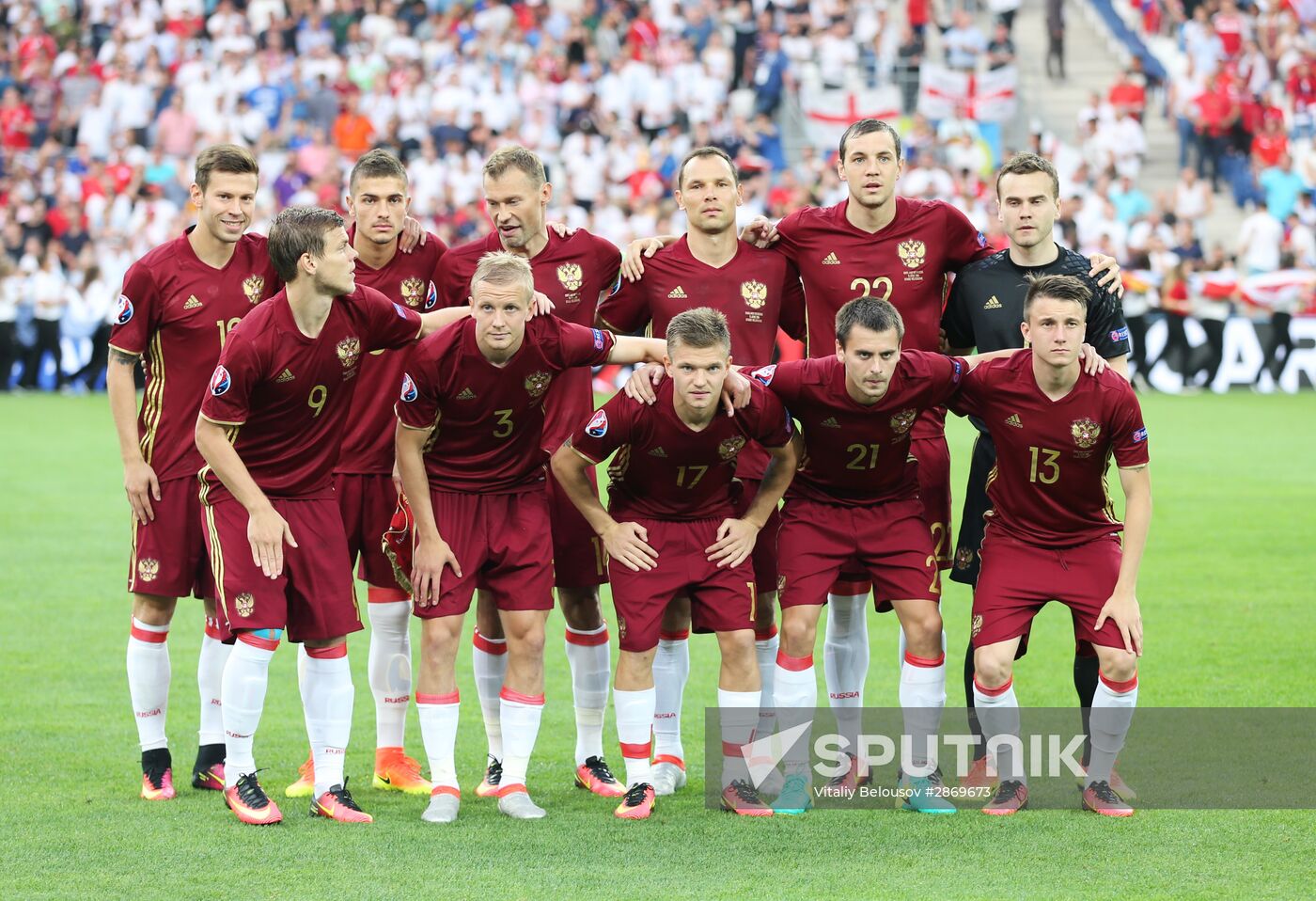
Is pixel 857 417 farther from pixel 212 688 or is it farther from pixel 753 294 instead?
pixel 212 688

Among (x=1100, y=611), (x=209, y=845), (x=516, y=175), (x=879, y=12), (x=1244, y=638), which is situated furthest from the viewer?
(x=879, y=12)

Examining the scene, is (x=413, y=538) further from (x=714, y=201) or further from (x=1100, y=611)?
(x=1100, y=611)

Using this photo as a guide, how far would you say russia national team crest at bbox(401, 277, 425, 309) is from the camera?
23.9ft

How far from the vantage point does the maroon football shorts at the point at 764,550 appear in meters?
7.07

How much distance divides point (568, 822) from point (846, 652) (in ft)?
4.67

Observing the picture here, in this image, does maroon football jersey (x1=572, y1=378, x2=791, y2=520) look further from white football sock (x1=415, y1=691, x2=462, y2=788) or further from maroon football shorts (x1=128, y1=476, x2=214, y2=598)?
maroon football shorts (x1=128, y1=476, x2=214, y2=598)

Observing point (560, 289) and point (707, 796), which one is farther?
point (560, 289)

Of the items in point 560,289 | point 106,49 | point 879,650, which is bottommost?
point 879,650

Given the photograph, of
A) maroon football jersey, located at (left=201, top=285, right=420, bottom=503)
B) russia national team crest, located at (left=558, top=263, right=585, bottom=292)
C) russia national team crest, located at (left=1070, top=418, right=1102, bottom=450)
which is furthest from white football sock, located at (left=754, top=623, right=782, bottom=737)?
maroon football jersey, located at (left=201, top=285, right=420, bottom=503)

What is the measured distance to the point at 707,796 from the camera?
666cm

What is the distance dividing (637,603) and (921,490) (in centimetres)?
135

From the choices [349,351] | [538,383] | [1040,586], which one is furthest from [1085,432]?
[349,351]

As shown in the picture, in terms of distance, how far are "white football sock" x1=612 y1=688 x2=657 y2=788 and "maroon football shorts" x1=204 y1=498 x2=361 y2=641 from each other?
3.58ft

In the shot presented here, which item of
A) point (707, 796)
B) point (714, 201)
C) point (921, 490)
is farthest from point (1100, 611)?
point (714, 201)
